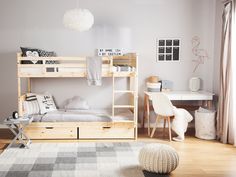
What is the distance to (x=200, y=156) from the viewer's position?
4328 millimetres

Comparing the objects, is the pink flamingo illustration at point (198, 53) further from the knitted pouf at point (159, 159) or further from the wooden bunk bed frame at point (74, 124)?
the knitted pouf at point (159, 159)

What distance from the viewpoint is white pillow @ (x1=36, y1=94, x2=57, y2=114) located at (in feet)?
17.1

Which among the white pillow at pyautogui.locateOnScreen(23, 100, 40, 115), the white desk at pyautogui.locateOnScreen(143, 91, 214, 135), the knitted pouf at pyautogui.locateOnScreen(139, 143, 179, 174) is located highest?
the white desk at pyautogui.locateOnScreen(143, 91, 214, 135)

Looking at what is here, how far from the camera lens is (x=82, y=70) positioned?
496 cm

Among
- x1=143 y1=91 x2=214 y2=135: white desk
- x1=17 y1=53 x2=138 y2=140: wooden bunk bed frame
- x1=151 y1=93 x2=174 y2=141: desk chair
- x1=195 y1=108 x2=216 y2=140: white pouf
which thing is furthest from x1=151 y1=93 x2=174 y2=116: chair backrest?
x1=195 y1=108 x2=216 y2=140: white pouf

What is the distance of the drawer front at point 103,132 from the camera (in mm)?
5027

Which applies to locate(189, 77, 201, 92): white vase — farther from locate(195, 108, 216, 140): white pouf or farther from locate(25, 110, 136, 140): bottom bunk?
locate(25, 110, 136, 140): bottom bunk

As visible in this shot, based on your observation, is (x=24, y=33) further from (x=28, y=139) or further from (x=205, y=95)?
(x=205, y=95)

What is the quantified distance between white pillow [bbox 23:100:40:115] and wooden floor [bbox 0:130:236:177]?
585mm

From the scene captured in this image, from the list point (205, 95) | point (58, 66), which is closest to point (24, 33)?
point (58, 66)

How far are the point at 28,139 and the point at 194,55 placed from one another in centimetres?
348

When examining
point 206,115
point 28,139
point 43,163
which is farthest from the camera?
point 206,115

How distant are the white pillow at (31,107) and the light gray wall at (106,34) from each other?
61cm

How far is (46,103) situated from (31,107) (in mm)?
302
